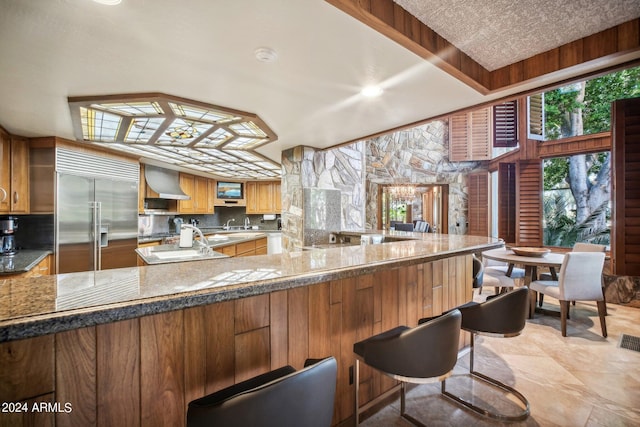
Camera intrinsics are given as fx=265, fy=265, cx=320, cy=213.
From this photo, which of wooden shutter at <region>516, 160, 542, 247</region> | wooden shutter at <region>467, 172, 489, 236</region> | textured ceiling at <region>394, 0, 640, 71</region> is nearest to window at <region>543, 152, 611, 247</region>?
wooden shutter at <region>516, 160, 542, 247</region>

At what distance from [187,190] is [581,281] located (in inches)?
259

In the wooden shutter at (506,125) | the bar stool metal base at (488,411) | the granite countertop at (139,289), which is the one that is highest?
the wooden shutter at (506,125)

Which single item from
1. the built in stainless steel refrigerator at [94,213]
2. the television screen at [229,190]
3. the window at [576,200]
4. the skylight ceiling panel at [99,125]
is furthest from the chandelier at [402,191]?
the skylight ceiling panel at [99,125]

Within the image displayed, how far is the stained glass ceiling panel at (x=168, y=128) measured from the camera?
7.09 ft

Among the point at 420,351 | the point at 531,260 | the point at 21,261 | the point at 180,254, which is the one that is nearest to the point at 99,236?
the point at 21,261

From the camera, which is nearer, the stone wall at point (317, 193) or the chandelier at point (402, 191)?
the stone wall at point (317, 193)

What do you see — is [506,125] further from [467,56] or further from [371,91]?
[371,91]

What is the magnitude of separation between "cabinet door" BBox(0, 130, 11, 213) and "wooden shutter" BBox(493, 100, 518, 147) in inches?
291

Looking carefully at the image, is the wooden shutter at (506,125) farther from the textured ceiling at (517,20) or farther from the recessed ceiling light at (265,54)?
the recessed ceiling light at (265,54)

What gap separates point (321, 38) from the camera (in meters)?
1.35

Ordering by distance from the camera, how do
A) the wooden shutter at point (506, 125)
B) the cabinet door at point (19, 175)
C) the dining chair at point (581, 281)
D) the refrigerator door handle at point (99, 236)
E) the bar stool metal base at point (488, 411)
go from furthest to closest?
the wooden shutter at point (506, 125) < the refrigerator door handle at point (99, 236) < the cabinet door at point (19, 175) < the dining chair at point (581, 281) < the bar stool metal base at point (488, 411)

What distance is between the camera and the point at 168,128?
279cm

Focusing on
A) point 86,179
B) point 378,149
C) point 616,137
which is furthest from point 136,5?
point 378,149

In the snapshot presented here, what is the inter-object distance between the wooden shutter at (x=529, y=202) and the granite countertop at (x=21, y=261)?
23.0ft
